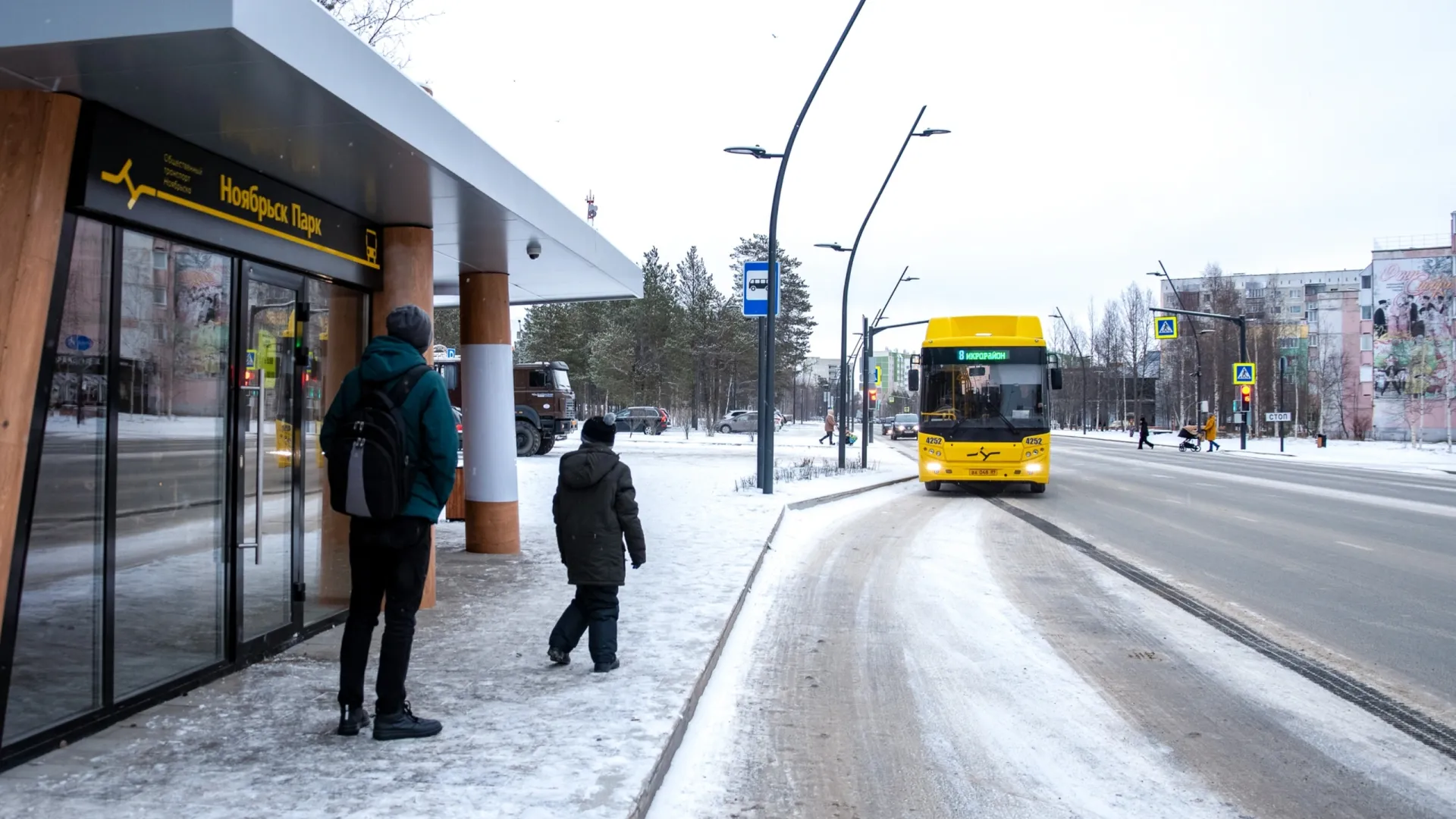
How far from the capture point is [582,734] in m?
4.57

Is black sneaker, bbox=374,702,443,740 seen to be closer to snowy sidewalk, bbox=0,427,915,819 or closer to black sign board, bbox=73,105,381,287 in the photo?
snowy sidewalk, bbox=0,427,915,819

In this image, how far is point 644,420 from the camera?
189 ft

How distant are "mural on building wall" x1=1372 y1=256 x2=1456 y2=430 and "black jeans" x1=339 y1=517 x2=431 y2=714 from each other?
7863 centimetres

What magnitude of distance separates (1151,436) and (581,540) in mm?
67243

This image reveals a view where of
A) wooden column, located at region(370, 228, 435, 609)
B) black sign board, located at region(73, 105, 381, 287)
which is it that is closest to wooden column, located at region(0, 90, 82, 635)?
black sign board, located at region(73, 105, 381, 287)

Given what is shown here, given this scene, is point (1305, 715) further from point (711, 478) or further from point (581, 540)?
point (711, 478)

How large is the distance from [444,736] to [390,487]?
125 centimetres

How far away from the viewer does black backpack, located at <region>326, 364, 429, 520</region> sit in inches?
162

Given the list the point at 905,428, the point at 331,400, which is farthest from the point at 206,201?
the point at 905,428

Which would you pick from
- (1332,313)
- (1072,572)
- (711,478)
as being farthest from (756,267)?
(1332,313)

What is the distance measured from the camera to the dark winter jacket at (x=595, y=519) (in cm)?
562

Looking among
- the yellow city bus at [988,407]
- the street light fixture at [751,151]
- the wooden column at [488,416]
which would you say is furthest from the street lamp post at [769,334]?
the wooden column at [488,416]

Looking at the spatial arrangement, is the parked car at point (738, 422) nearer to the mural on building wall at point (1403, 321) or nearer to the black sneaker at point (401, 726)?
the mural on building wall at point (1403, 321)

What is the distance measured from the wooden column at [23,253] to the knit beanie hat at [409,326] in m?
1.41
